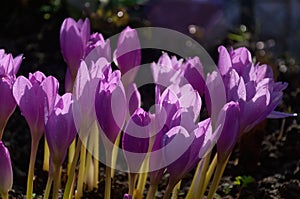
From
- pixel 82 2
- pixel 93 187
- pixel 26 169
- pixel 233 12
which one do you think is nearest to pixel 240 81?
pixel 93 187

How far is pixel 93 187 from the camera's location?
1.35m

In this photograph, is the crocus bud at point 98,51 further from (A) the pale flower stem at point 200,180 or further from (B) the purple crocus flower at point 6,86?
(A) the pale flower stem at point 200,180

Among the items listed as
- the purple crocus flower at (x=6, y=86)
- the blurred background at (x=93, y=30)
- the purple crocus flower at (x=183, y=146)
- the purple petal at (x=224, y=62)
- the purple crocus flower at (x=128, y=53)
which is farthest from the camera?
the blurred background at (x=93, y=30)

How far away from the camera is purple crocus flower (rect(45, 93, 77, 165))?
3.12 feet

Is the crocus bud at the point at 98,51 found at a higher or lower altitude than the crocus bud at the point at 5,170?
higher

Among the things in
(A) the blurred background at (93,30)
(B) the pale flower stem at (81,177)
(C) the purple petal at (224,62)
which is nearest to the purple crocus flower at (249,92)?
(C) the purple petal at (224,62)

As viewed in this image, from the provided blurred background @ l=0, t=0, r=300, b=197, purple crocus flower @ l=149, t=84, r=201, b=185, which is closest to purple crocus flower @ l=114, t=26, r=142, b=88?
purple crocus flower @ l=149, t=84, r=201, b=185

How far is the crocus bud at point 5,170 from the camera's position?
973 millimetres

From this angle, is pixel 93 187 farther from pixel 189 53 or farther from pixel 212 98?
pixel 189 53

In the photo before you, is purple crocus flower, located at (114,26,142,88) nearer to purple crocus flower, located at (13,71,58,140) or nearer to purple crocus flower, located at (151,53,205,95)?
purple crocus flower, located at (151,53,205,95)

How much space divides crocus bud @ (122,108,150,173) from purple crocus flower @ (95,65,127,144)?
0.03m

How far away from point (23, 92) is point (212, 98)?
0.34 m

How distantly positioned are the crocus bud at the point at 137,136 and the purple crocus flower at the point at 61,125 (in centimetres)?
9

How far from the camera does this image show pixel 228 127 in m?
1.01
